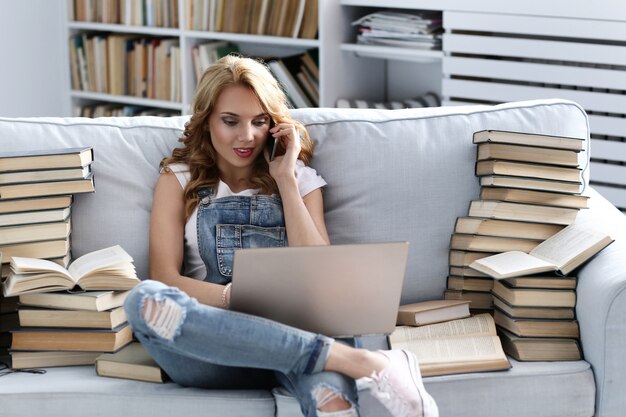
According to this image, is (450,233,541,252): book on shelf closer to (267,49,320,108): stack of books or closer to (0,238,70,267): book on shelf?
(0,238,70,267): book on shelf

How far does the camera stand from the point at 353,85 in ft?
13.5

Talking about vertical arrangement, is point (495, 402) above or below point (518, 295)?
below

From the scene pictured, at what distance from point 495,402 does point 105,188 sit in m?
1.04

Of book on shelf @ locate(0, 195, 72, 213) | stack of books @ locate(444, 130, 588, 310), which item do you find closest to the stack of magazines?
stack of books @ locate(444, 130, 588, 310)

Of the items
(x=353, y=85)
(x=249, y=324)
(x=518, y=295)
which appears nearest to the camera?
(x=249, y=324)

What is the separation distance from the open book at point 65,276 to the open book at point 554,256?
80 cm

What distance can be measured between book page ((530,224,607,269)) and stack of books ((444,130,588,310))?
3 centimetres

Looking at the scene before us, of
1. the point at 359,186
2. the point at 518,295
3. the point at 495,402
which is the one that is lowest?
the point at 495,402

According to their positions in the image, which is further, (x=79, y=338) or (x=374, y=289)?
(x=79, y=338)

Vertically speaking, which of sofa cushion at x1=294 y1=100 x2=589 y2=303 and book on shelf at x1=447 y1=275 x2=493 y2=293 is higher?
sofa cushion at x1=294 y1=100 x2=589 y2=303

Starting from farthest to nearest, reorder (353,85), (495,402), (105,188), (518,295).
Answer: (353,85), (105,188), (518,295), (495,402)

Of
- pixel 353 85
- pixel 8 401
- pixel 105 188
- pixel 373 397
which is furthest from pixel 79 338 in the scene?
pixel 353 85

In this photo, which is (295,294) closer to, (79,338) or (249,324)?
(249,324)

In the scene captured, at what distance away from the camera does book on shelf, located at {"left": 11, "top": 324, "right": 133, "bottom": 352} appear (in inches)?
86.5
